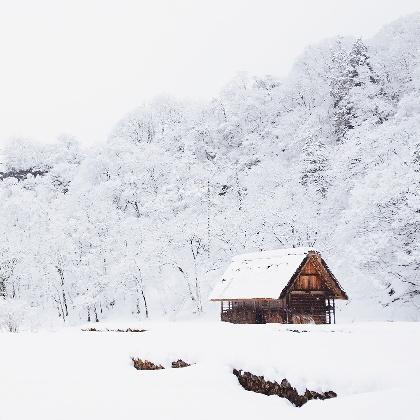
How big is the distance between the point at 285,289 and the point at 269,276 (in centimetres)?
192

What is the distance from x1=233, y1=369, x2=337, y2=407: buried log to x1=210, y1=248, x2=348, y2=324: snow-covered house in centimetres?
1740

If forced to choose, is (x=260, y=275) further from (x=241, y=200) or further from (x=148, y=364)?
(x=241, y=200)

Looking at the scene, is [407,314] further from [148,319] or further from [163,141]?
[163,141]

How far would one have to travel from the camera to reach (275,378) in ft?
33.7

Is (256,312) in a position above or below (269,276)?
below

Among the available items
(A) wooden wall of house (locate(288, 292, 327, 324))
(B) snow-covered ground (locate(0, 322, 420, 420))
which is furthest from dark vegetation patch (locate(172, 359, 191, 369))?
(A) wooden wall of house (locate(288, 292, 327, 324))

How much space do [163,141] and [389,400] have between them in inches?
2498

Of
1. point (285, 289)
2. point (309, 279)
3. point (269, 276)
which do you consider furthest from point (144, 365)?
point (309, 279)

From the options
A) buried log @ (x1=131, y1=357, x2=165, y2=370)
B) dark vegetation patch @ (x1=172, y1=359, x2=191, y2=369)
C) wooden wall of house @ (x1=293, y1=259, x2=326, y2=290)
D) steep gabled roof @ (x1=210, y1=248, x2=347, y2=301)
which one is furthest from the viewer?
wooden wall of house @ (x1=293, y1=259, x2=326, y2=290)

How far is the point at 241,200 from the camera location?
51.5 m

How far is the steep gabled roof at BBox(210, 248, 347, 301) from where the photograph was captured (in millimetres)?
28984

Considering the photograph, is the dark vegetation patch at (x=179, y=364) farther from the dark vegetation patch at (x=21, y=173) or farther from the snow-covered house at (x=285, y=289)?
the dark vegetation patch at (x=21, y=173)

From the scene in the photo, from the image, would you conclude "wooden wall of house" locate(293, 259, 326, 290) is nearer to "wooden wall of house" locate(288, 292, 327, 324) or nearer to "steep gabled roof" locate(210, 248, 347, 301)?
"steep gabled roof" locate(210, 248, 347, 301)

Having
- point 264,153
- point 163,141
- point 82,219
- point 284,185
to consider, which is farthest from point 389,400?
point 163,141
